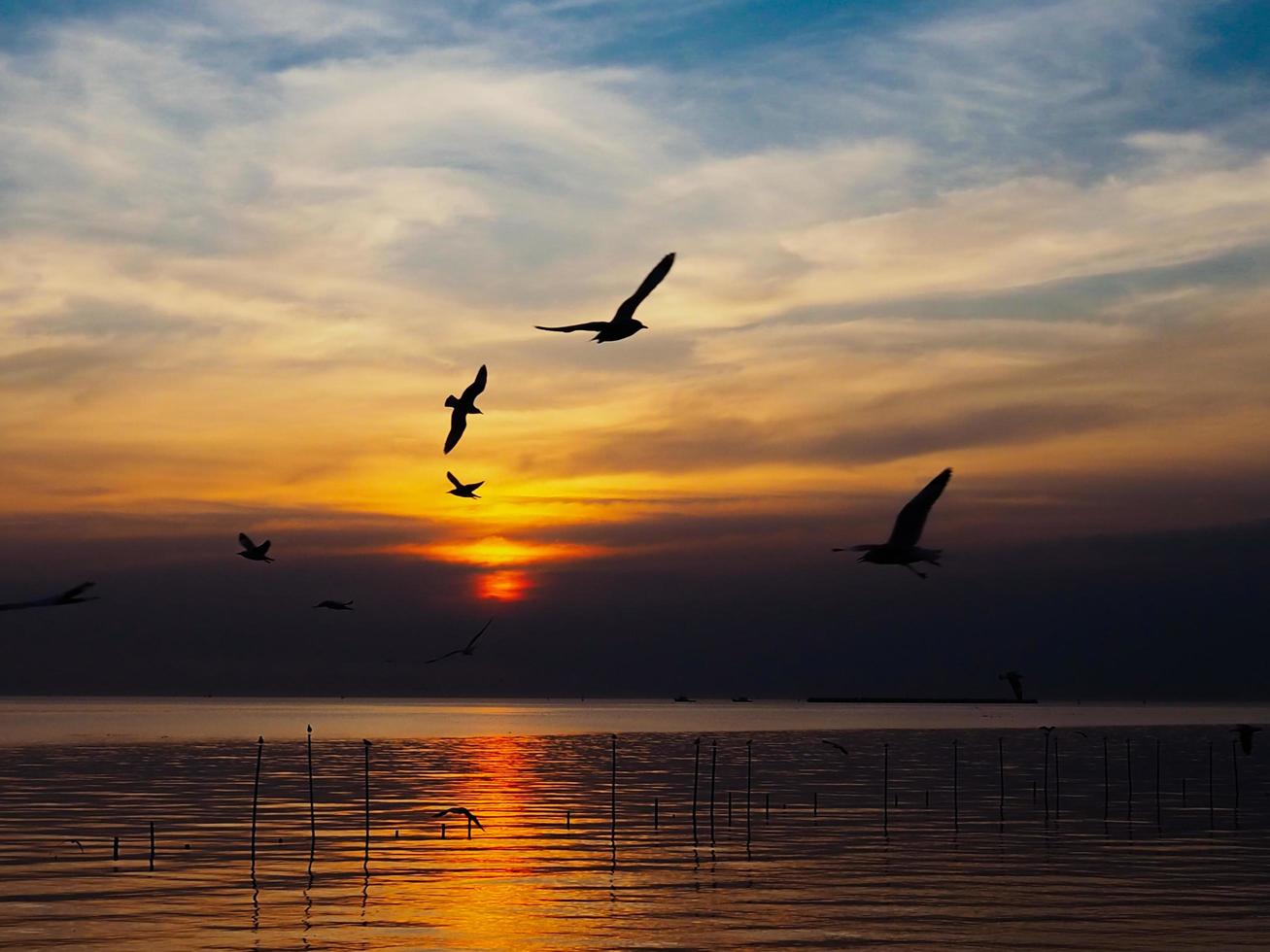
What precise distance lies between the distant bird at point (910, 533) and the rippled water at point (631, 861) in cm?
2245

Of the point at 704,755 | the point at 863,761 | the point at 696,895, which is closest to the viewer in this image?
the point at 696,895

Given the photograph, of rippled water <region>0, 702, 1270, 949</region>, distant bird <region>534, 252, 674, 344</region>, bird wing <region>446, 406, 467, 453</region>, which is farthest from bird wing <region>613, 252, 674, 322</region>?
rippled water <region>0, 702, 1270, 949</region>

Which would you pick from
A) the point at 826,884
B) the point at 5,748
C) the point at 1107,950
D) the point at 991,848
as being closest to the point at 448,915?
the point at 826,884

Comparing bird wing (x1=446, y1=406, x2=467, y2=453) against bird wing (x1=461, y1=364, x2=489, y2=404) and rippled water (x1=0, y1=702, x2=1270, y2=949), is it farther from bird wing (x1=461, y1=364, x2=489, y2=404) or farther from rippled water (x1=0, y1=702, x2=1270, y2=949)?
rippled water (x1=0, y1=702, x2=1270, y2=949)

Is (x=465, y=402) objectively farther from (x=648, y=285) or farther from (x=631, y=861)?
(x=631, y=861)

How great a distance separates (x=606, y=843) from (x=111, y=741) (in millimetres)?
117071

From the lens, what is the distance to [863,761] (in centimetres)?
13588

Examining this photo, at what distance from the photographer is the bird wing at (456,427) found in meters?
28.9

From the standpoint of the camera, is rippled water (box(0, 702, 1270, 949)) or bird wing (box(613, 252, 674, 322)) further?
rippled water (box(0, 702, 1270, 949))

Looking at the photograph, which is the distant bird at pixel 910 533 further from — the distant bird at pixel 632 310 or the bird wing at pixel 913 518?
the distant bird at pixel 632 310

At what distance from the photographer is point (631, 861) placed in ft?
206

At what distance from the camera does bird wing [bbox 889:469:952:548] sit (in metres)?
24.9

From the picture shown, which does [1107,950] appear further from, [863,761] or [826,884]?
[863,761]

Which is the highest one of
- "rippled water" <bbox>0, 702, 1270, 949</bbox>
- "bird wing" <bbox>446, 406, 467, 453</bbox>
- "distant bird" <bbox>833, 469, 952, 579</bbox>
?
"bird wing" <bbox>446, 406, 467, 453</bbox>
